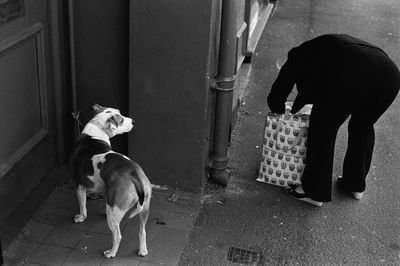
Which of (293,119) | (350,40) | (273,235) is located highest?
(350,40)

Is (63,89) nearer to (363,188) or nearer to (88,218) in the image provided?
(88,218)

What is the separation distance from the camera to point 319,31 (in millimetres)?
10297

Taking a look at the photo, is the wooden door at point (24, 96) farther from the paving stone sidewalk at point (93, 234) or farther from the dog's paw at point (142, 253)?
the dog's paw at point (142, 253)

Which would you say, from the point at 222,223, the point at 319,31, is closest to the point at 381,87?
the point at 222,223

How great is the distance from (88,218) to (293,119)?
1939 millimetres

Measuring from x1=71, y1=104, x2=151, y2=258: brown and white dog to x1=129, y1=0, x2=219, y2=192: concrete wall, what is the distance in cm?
44

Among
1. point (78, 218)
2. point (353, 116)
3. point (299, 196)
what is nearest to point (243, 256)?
point (299, 196)

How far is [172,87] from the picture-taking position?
514 centimetres

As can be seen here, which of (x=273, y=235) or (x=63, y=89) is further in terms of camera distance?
(x=63, y=89)

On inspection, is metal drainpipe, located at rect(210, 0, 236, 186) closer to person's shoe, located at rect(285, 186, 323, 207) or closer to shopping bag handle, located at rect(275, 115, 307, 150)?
shopping bag handle, located at rect(275, 115, 307, 150)

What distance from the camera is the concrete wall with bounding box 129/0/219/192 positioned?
492cm

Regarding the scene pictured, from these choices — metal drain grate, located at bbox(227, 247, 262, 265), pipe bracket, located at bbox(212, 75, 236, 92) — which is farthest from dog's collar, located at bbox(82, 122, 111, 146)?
metal drain grate, located at bbox(227, 247, 262, 265)

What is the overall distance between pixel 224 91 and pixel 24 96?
169 cm

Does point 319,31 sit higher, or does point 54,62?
point 54,62
